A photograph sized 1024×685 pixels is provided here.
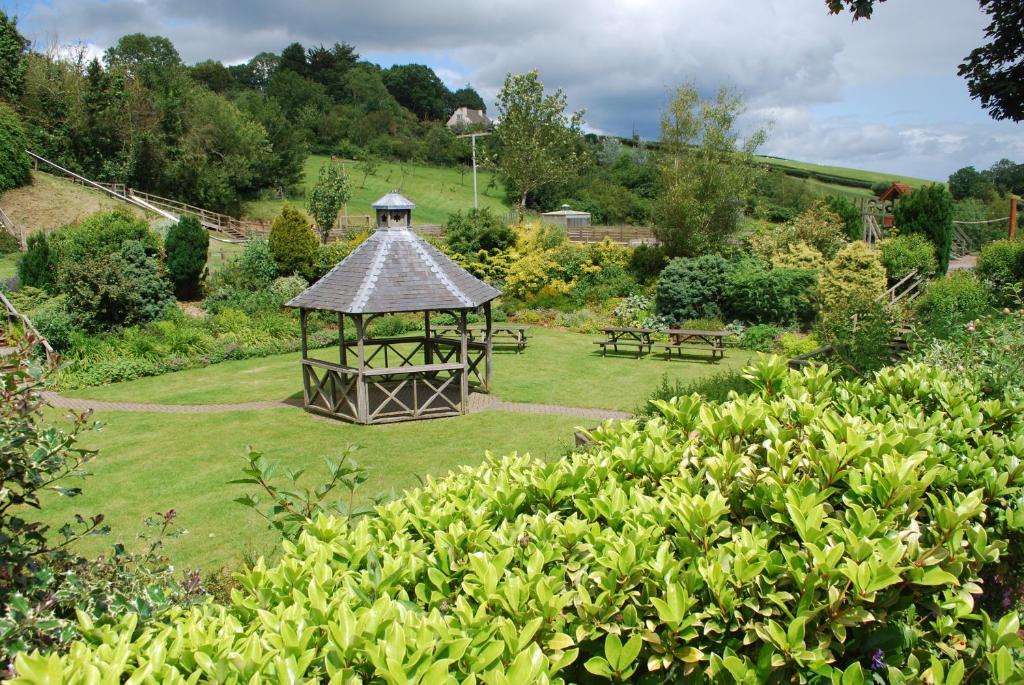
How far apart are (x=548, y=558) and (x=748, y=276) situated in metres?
21.2

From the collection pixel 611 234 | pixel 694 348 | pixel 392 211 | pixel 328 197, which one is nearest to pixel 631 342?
pixel 694 348

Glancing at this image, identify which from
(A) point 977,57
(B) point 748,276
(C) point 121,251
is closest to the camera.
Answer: (A) point 977,57

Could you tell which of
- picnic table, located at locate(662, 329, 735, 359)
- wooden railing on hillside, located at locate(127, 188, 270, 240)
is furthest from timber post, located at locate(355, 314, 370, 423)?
wooden railing on hillside, located at locate(127, 188, 270, 240)

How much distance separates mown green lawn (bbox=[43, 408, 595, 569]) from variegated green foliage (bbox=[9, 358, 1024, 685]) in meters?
4.86

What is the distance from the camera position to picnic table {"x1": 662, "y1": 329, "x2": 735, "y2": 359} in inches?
749

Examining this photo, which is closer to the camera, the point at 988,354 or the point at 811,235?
the point at 988,354

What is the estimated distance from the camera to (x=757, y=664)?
262 centimetres

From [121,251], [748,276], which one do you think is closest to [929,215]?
[748,276]

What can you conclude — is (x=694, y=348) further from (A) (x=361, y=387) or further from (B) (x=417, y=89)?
(B) (x=417, y=89)

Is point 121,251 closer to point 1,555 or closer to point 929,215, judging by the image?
point 1,555

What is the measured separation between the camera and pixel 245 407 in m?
14.9

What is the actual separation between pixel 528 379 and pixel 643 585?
1406cm

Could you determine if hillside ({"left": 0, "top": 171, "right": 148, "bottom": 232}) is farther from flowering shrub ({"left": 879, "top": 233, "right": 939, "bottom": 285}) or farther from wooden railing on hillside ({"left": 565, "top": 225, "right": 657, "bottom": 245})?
flowering shrub ({"left": 879, "top": 233, "right": 939, "bottom": 285})

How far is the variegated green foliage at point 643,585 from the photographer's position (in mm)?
2297
